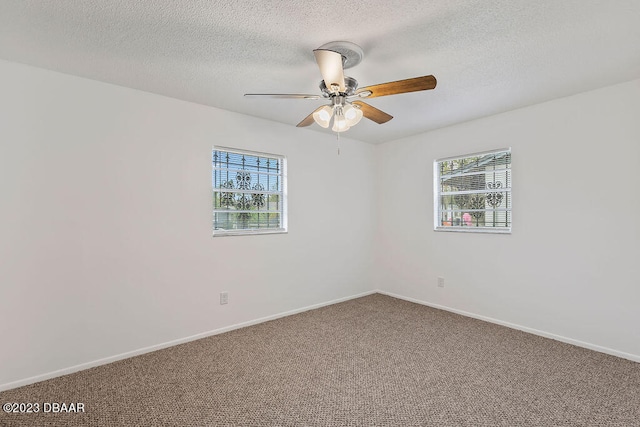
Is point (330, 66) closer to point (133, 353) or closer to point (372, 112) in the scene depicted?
point (372, 112)

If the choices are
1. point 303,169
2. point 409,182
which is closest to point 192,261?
point 303,169

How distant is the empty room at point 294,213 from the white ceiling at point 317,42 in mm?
18

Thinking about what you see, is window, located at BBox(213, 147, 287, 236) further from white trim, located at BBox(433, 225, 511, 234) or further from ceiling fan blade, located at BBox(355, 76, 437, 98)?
white trim, located at BBox(433, 225, 511, 234)

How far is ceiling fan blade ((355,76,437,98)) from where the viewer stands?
188cm

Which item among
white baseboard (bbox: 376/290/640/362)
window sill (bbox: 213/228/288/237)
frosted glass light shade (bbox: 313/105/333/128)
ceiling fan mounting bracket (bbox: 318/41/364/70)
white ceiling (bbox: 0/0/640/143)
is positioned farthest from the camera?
window sill (bbox: 213/228/288/237)

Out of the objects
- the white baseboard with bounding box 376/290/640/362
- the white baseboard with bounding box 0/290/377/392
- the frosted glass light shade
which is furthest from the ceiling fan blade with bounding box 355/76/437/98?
the white baseboard with bounding box 376/290/640/362

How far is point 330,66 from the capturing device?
6.03ft

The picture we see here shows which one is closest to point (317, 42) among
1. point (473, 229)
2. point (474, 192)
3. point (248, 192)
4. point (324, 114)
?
point (324, 114)

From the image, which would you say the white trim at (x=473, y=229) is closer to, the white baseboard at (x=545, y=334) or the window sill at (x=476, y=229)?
the window sill at (x=476, y=229)

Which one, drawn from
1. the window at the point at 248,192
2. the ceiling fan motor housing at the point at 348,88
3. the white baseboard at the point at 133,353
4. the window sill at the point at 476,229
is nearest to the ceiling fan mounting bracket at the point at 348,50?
the ceiling fan motor housing at the point at 348,88

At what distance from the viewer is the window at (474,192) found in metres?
3.56

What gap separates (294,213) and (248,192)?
2.08 ft

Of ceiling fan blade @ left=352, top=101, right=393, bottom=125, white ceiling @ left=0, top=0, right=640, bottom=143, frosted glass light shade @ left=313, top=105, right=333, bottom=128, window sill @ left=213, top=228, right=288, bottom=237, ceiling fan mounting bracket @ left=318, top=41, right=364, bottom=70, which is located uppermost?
white ceiling @ left=0, top=0, right=640, bottom=143

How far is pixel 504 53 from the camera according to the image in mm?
2189
